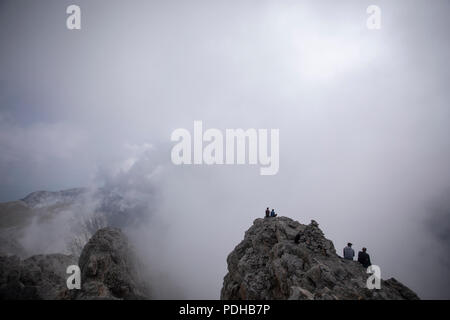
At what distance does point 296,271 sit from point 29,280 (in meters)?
52.9

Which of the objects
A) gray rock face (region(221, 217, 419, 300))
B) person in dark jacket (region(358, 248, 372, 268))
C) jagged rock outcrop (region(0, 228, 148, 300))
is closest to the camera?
gray rock face (region(221, 217, 419, 300))

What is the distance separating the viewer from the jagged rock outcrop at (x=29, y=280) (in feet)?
120

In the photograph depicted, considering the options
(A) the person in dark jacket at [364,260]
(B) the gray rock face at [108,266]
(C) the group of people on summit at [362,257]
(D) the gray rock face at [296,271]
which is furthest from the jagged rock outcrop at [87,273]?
(A) the person in dark jacket at [364,260]

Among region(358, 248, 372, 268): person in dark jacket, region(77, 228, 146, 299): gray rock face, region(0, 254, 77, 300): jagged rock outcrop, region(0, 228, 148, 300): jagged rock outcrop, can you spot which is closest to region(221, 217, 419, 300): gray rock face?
region(358, 248, 372, 268): person in dark jacket

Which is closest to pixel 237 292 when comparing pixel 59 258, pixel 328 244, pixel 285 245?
pixel 285 245

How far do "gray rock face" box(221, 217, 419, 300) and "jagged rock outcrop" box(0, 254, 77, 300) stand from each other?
3374 cm

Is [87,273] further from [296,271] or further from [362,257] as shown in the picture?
[362,257]

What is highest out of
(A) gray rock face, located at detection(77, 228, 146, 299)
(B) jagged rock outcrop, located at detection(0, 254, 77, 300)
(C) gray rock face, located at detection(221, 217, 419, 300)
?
(C) gray rock face, located at detection(221, 217, 419, 300)

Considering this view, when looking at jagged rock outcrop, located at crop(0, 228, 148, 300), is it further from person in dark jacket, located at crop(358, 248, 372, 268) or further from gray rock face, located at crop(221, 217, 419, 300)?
person in dark jacket, located at crop(358, 248, 372, 268)

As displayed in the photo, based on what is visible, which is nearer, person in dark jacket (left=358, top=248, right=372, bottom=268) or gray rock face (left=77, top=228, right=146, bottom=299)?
person in dark jacket (left=358, top=248, right=372, bottom=268)

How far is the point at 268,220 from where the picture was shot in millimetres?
32781

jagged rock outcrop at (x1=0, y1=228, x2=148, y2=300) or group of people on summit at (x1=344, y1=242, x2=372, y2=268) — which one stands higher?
group of people on summit at (x1=344, y1=242, x2=372, y2=268)

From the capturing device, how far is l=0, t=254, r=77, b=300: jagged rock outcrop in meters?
36.6

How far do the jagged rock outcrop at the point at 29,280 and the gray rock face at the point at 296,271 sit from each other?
33736 mm
